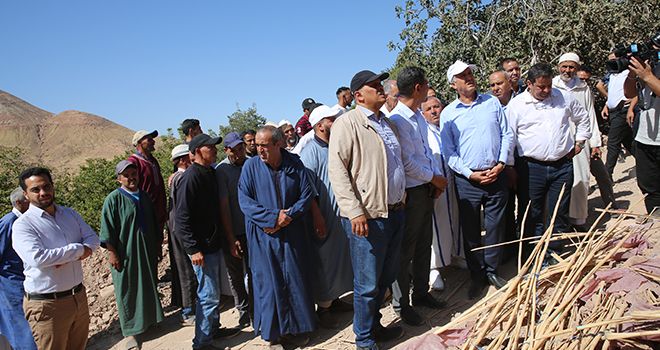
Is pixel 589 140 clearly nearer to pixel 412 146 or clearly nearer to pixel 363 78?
pixel 412 146

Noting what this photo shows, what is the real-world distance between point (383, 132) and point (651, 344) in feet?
6.45

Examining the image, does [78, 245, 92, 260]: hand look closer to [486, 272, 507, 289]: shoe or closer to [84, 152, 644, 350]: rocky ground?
[84, 152, 644, 350]: rocky ground


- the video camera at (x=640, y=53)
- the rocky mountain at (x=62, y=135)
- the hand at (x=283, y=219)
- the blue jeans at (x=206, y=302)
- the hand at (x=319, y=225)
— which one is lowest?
the blue jeans at (x=206, y=302)

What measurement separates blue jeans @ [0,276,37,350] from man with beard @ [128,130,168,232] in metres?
1.37

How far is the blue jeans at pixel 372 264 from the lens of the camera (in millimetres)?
3213

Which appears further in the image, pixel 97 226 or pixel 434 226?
pixel 97 226

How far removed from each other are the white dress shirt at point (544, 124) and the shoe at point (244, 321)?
9.23ft

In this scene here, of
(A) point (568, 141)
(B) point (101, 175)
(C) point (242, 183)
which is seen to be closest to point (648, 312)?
(A) point (568, 141)

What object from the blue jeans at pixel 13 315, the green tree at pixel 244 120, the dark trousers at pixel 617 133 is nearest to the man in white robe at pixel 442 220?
the dark trousers at pixel 617 133

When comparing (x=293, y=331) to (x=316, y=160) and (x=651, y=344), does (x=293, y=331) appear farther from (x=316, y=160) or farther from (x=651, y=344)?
(x=651, y=344)

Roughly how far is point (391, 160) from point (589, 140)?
2.63 meters

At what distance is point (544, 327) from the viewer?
1973mm

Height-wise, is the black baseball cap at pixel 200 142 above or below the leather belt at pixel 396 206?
above

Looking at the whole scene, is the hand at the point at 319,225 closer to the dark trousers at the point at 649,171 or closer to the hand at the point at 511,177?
the hand at the point at 511,177
